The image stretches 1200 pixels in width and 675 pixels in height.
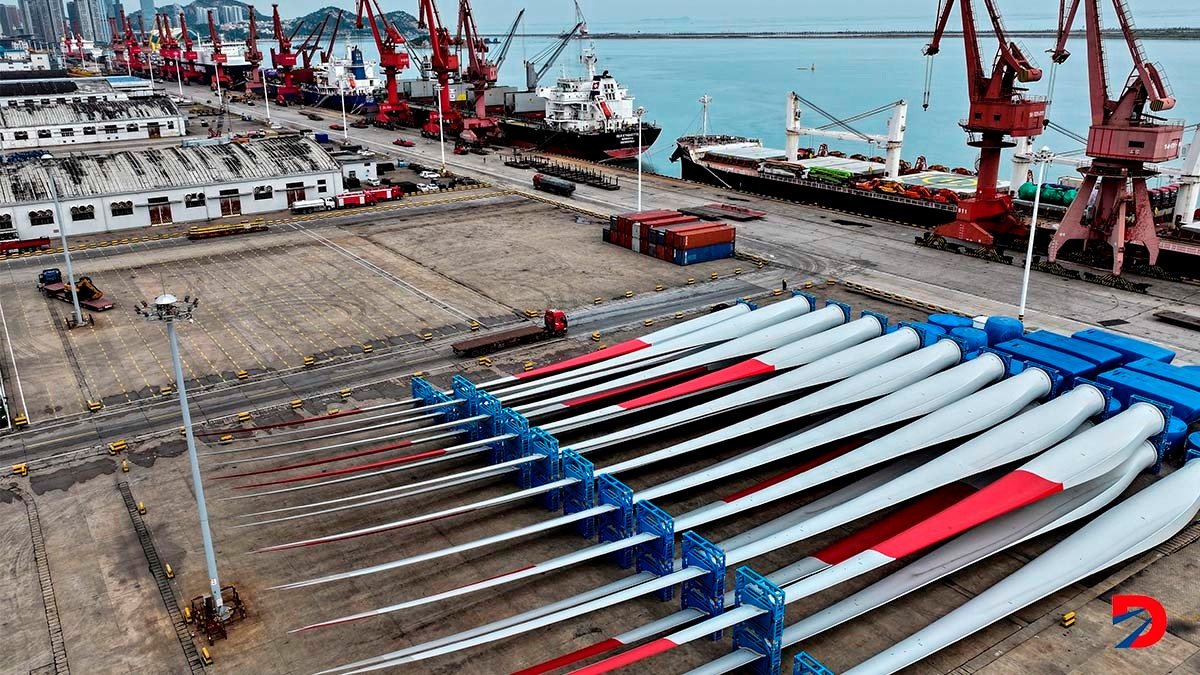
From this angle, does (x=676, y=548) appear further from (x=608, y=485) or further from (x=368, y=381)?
(x=368, y=381)

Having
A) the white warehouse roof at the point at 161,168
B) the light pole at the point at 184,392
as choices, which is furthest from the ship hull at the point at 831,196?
the light pole at the point at 184,392

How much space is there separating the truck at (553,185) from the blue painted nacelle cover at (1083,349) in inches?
1930

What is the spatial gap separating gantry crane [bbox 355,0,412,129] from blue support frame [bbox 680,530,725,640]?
11025cm

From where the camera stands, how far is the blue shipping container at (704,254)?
181ft

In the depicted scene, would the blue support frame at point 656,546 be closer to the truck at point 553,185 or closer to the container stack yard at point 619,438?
the container stack yard at point 619,438

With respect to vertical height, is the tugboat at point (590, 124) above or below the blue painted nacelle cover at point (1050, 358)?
above

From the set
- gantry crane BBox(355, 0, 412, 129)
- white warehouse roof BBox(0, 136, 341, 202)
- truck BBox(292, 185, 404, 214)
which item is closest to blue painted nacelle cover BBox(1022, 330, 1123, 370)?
truck BBox(292, 185, 404, 214)

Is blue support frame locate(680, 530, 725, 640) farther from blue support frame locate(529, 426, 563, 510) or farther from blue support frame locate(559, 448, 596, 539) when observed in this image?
blue support frame locate(529, 426, 563, 510)

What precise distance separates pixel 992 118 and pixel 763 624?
49.4m

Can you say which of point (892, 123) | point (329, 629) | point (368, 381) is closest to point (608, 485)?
point (329, 629)

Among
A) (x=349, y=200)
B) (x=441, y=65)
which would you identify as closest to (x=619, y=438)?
(x=349, y=200)

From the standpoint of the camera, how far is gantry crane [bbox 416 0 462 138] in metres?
109

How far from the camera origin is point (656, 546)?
22.5 meters

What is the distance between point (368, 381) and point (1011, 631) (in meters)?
26.7
